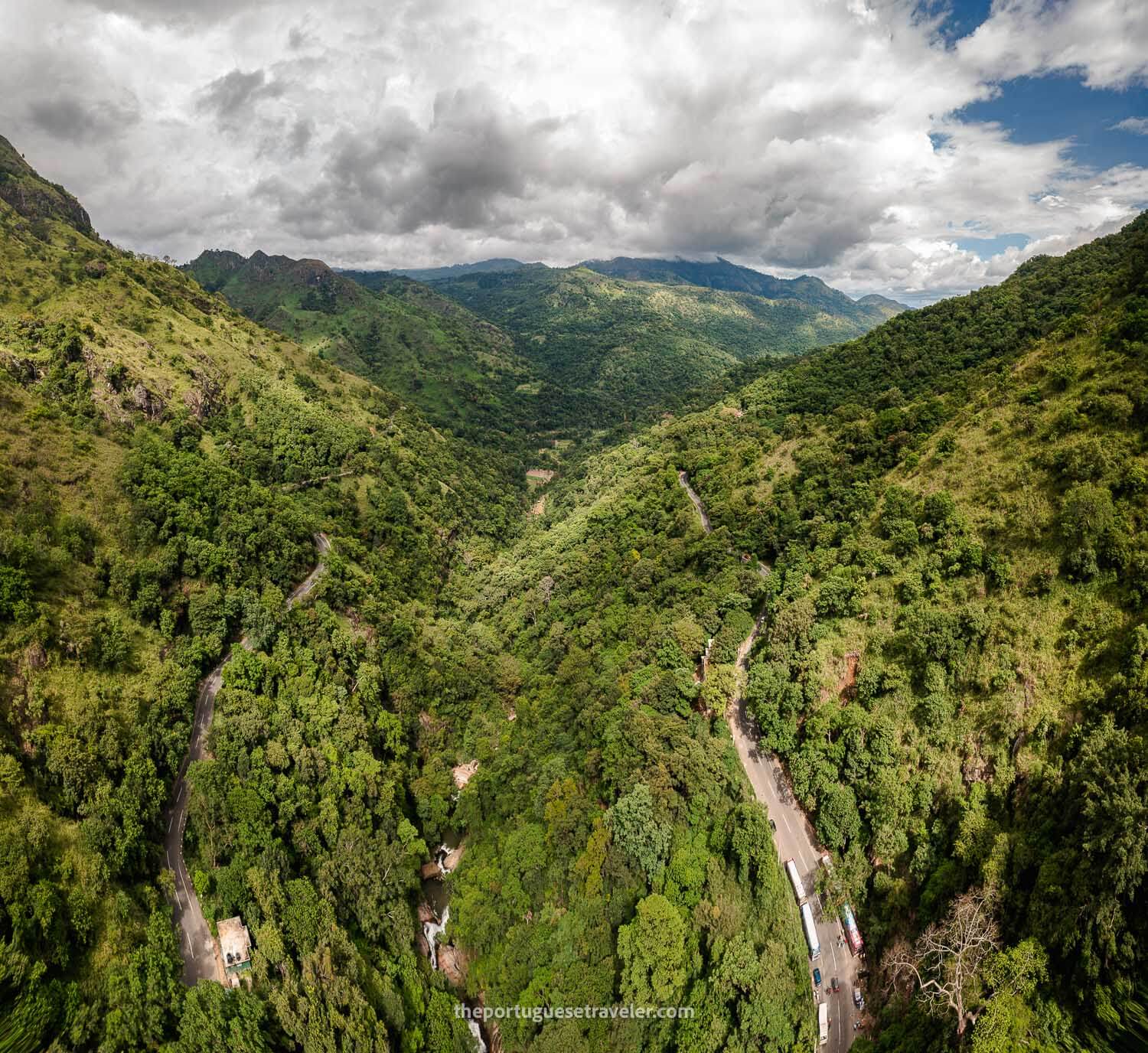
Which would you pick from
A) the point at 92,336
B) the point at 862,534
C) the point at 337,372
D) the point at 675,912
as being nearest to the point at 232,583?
the point at 92,336

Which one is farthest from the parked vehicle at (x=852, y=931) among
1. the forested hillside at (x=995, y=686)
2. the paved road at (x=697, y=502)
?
the paved road at (x=697, y=502)

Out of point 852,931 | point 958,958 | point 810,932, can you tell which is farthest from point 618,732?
point 958,958

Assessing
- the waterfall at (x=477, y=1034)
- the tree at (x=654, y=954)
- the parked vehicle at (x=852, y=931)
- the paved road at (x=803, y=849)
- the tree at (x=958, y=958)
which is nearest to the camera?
the tree at (x=958, y=958)

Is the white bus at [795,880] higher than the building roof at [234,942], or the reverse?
the white bus at [795,880]

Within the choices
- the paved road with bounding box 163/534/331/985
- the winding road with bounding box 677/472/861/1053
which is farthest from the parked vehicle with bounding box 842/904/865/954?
the paved road with bounding box 163/534/331/985

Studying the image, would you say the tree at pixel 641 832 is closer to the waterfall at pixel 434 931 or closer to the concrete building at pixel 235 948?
the waterfall at pixel 434 931

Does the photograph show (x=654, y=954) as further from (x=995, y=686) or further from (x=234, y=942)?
(x=234, y=942)

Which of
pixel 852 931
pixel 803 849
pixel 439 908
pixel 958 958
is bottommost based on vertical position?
pixel 439 908
